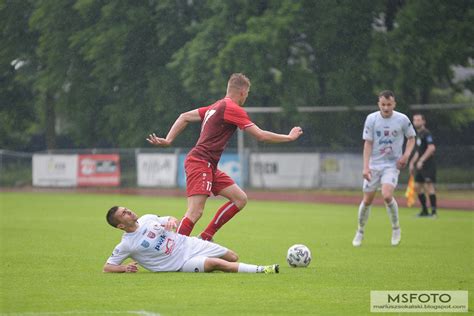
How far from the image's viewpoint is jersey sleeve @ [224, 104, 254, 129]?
11555 millimetres

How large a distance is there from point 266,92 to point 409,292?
89.1 feet

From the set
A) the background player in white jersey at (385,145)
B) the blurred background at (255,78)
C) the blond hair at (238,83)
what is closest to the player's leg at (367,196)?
the background player in white jersey at (385,145)

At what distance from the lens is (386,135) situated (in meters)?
14.9

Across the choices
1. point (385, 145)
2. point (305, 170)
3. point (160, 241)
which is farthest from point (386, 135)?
point (305, 170)

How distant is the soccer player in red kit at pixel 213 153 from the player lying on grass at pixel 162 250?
24.7 inches

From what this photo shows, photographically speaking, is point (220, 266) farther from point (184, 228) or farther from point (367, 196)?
point (367, 196)

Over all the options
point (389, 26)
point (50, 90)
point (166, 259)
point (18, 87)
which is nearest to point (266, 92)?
point (389, 26)

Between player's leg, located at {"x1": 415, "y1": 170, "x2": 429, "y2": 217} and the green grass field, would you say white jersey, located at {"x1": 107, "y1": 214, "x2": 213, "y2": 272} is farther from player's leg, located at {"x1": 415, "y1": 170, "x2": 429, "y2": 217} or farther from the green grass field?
player's leg, located at {"x1": 415, "y1": 170, "x2": 429, "y2": 217}

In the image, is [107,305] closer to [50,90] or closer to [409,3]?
[50,90]

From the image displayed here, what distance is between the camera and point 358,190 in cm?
3328

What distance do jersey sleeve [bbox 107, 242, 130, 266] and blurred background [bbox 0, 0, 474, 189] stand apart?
19.5 meters

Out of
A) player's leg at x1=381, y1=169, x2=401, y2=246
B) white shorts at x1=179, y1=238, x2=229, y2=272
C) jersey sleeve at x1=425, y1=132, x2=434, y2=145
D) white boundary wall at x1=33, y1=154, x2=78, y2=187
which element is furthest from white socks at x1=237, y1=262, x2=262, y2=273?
white boundary wall at x1=33, y1=154, x2=78, y2=187

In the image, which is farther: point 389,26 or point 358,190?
point 389,26

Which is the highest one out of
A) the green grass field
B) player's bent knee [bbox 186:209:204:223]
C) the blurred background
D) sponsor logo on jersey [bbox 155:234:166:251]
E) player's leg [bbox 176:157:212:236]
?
the blurred background
